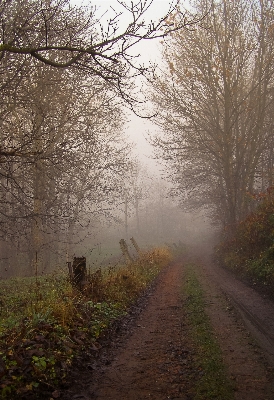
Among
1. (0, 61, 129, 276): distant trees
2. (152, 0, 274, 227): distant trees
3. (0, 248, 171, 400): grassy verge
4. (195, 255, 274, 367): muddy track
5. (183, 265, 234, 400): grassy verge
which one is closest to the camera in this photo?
(183, 265, 234, 400): grassy verge

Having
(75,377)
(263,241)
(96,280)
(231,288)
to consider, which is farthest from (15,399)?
(263,241)

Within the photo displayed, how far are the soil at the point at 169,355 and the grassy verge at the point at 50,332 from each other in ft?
0.85

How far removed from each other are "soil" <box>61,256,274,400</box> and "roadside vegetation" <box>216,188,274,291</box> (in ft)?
6.97

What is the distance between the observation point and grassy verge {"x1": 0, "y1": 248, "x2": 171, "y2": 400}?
460 cm

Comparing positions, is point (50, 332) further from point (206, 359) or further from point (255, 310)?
point (255, 310)

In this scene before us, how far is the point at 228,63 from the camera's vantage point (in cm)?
2045

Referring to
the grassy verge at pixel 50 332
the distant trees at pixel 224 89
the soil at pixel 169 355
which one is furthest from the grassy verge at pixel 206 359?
the distant trees at pixel 224 89

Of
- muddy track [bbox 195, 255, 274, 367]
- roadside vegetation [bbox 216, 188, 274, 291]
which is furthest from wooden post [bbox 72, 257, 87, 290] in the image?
roadside vegetation [bbox 216, 188, 274, 291]

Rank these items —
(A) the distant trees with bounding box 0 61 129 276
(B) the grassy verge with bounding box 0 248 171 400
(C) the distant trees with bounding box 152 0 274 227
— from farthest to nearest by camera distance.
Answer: (C) the distant trees with bounding box 152 0 274 227
(A) the distant trees with bounding box 0 61 129 276
(B) the grassy verge with bounding box 0 248 171 400

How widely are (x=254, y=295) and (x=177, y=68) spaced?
15112mm

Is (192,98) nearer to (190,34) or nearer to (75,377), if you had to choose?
(190,34)

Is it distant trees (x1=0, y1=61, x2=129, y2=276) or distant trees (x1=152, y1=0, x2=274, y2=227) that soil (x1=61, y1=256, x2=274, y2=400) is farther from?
distant trees (x1=152, y1=0, x2=274, y2=227)

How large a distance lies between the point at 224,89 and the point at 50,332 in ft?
63.7

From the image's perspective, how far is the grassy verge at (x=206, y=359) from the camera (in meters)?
4.39
